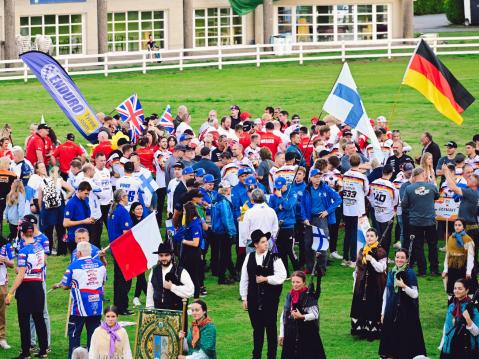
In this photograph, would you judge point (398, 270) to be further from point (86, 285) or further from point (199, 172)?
point (199, 172)

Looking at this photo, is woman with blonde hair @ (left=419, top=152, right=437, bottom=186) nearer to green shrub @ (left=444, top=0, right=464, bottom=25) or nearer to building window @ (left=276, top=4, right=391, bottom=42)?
building window @ (left=276, top=4, right=391, bottom=42)

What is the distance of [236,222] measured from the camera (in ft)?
73.1

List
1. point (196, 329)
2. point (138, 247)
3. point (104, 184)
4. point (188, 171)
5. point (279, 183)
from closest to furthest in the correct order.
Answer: point (196, 329)
point (138, 247)
point (279, 183)
point (188, 171)
point (104, 184)

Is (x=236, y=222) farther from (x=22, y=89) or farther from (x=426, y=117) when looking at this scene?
(x=22, y=89)

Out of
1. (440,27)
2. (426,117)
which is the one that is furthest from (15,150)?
(440,27)

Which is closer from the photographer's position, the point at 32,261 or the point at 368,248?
the point at 32,261

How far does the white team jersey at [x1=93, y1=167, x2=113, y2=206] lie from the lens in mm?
23292

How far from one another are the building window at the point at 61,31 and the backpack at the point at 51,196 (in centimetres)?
3108

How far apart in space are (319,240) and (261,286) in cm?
495

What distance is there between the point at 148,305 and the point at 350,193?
6.55m

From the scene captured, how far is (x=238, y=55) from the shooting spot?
4994 cm

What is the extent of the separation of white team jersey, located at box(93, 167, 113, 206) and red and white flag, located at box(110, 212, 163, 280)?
5.11m

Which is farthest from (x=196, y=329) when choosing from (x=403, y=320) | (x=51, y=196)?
(x=51, y=196)

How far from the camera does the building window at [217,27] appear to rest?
5828 cm
